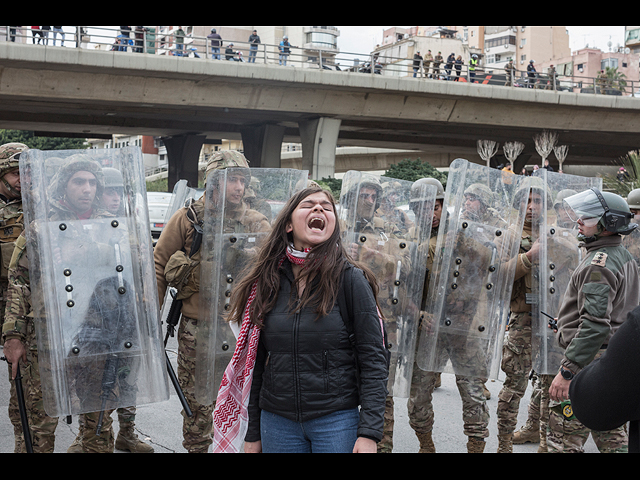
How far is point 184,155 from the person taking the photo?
35.2 m

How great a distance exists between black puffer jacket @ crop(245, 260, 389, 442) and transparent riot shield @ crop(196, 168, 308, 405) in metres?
1.33

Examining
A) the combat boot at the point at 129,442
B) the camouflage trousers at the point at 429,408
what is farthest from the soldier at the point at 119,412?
the camouflage trousers at the point at 429,408

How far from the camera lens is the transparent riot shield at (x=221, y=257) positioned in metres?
3.96

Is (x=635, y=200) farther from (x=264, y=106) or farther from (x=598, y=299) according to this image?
(x=264, y=106)

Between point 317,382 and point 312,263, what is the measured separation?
19.3 inches

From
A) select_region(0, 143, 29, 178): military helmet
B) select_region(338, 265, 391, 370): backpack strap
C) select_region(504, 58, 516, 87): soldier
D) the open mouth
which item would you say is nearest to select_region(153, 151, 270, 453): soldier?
select_region(0, 143, 29, 178): military helmet

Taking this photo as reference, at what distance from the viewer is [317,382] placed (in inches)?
102

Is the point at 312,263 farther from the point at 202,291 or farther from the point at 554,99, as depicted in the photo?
the point at 554,99

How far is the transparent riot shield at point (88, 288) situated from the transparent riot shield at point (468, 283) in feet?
6.24

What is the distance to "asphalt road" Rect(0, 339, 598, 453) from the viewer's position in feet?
16.2

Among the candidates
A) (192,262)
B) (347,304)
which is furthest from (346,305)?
(192,262)

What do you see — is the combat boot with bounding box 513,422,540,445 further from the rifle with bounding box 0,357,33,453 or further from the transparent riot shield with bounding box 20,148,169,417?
the rifle with bounding box 0,357,33,453

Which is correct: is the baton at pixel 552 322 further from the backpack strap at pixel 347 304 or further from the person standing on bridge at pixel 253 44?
the person standing on bridge at pixel 253 44

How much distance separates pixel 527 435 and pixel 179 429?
2.87 m
